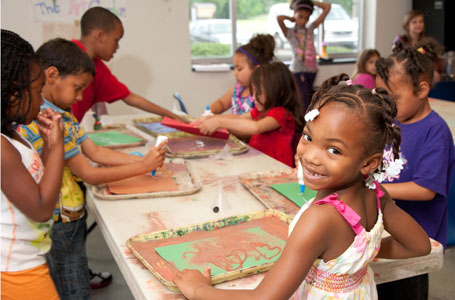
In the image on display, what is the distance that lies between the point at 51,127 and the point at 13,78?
25 cm

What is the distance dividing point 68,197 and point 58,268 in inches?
9.8

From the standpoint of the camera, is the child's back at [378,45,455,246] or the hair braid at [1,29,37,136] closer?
the hair braid at [1,29,37,136]

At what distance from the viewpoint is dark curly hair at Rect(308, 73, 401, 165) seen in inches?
29.6

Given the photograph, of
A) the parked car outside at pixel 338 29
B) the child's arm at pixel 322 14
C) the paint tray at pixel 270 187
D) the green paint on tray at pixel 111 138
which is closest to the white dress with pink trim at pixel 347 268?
the paint tray at pixel 270 187

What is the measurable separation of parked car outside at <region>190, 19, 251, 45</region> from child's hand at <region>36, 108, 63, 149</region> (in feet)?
11.5

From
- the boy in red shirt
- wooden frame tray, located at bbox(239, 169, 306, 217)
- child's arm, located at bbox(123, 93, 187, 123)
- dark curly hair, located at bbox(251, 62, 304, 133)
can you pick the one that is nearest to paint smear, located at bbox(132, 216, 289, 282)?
wooden frame tray, located at bbox(239, 169, 306, 217)

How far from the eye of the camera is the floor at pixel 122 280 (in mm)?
2137

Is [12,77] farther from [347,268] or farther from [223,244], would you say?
[347,268]

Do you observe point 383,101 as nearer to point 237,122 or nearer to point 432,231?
point 432,231

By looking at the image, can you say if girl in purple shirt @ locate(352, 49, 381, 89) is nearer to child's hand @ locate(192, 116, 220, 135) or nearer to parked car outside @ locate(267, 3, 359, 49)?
parked car outside @ locate(267, 3, 359, 49)

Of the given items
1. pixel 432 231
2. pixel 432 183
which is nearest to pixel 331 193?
pixel 432 183

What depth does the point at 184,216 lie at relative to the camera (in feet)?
4.26

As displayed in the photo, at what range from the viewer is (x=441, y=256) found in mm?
1069

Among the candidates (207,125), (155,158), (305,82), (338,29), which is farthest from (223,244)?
(338,29)
